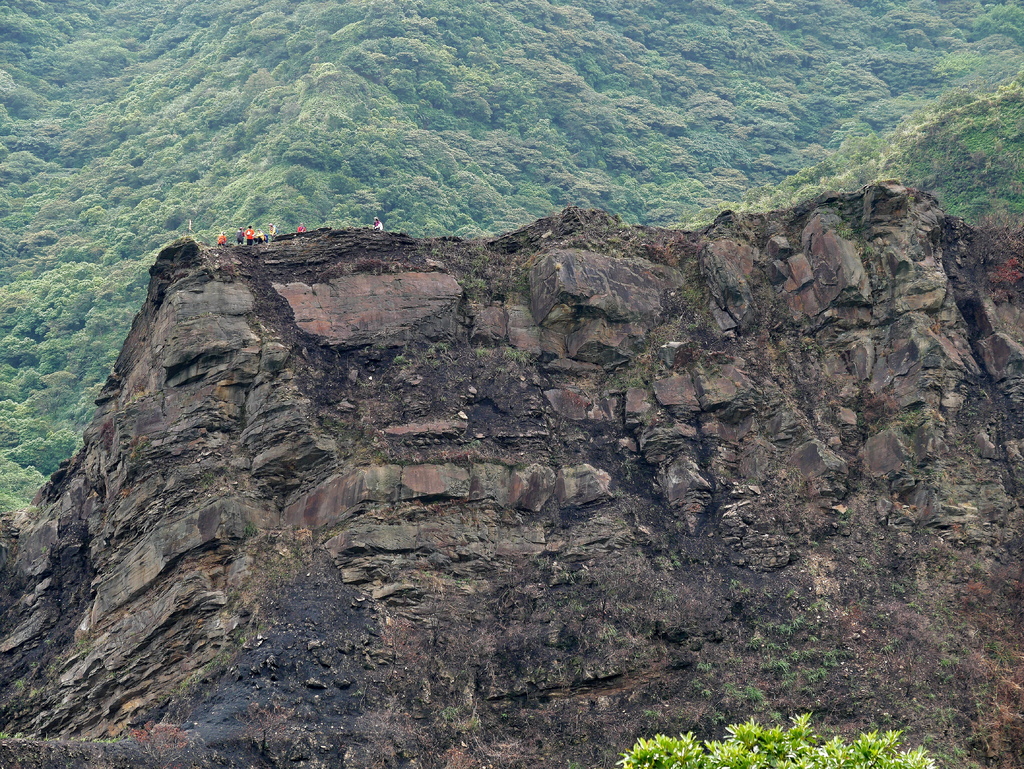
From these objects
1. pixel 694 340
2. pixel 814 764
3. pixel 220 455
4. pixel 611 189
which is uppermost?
pixel 814 764

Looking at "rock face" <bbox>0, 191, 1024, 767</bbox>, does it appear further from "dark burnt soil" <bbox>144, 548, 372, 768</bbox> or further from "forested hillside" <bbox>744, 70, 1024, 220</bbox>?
"forested hillside" <bbox>744, 70, 1024, 220</bbox>

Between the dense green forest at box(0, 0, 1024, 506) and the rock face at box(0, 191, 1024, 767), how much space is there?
20991 millimetres

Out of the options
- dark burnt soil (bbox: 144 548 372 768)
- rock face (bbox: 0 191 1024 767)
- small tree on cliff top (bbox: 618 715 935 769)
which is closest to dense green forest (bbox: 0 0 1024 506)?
rock face (bbox: 0 191 1024 767)

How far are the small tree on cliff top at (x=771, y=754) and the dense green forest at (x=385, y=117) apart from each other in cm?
3905

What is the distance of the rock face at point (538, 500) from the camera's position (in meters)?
27.9

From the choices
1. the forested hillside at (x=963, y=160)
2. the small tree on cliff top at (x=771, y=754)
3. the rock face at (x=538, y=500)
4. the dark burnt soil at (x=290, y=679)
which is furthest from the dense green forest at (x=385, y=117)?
the small tree on cliff top at (x=771, y=754)

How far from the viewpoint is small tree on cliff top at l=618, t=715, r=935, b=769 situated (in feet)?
57.6

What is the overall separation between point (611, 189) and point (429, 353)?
138 ft

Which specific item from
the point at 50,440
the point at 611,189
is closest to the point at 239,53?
the point at 611,189

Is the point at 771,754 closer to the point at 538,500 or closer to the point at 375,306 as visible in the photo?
the point at 538,500

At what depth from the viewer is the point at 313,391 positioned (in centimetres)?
3284

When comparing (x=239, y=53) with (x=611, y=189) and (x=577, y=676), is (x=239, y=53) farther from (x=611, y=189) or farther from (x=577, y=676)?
(x=577, y=676)

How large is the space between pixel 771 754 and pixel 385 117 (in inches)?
2400

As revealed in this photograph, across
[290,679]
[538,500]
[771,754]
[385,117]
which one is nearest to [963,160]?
[538,500]
